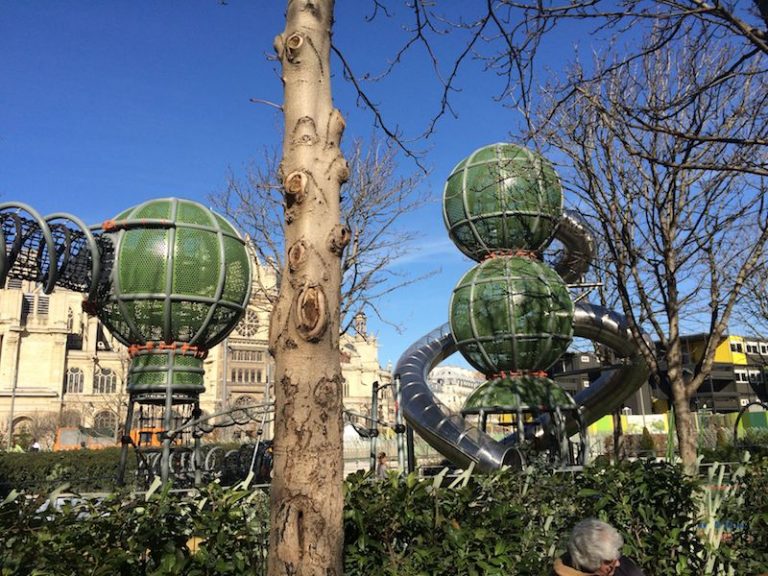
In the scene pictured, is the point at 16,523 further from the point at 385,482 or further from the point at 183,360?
the point at 183,360

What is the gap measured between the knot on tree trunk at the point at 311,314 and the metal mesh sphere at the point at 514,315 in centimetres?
766

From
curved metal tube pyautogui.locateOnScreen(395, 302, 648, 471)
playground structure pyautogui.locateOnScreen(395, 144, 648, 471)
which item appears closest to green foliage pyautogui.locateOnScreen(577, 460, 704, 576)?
playground structure pyautogui.locateOnScreen(395, 144, 648, 471)

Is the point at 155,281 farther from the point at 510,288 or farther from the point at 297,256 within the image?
the point at 297,256

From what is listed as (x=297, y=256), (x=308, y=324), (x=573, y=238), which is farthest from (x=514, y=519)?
(x=573, y=238)

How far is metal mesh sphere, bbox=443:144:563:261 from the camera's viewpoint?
406 inches

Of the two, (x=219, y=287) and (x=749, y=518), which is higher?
(x=219, y=287)

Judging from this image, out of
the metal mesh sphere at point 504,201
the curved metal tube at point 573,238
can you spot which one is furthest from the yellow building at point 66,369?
the metal mesh sphere at point 504,201

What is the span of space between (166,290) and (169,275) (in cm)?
21

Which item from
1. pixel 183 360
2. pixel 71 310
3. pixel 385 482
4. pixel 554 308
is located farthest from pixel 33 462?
pixel 71 310

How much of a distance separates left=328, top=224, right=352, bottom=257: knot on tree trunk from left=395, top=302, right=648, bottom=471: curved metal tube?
10405mm

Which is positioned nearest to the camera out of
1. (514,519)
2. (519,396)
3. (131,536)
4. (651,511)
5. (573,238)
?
(131,536)

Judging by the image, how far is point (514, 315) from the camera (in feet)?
32.0

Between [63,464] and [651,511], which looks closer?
[651,511]

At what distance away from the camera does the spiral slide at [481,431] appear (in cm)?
1355
